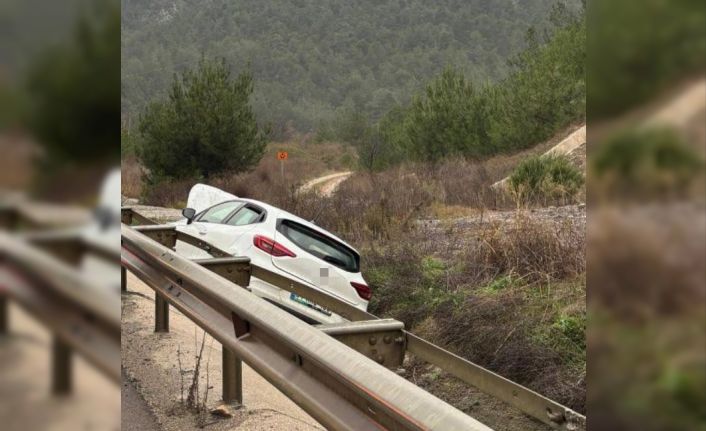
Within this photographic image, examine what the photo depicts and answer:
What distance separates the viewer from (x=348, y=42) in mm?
103375

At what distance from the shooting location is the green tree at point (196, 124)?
3359cm

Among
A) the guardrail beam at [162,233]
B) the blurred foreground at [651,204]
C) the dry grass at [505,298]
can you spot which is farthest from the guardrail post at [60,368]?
the guardrail beam at [162,233]

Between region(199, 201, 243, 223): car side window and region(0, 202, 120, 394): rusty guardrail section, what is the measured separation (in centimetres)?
826

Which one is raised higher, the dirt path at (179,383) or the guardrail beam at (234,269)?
the guardrail beam at (234,269)

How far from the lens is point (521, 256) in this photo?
9242 millimetres

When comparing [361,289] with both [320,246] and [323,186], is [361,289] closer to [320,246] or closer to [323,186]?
[320,246]

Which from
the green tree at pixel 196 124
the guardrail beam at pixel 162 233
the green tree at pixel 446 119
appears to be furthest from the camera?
the green tree at pixel 446 119

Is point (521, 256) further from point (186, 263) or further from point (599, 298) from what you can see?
point (599, 298)

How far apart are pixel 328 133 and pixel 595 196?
283 feet

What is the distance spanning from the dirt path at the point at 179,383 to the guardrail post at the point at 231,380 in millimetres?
78

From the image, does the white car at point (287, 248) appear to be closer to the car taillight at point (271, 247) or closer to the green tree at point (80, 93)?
the car taillight at point (271, 247)

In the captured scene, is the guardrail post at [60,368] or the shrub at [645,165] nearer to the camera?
the shrub at [645,165]

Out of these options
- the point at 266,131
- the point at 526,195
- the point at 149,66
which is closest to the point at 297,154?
the point at 149,66

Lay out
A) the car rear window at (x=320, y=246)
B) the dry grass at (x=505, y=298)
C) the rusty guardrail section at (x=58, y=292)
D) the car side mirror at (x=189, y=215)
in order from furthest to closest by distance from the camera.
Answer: the car side mirror at (x=189, y=215) < the car rear window at (x=320, y=246) < the dry grass at (x=505, y=298) < the rusty guardrail section at (x=58, y=292)
